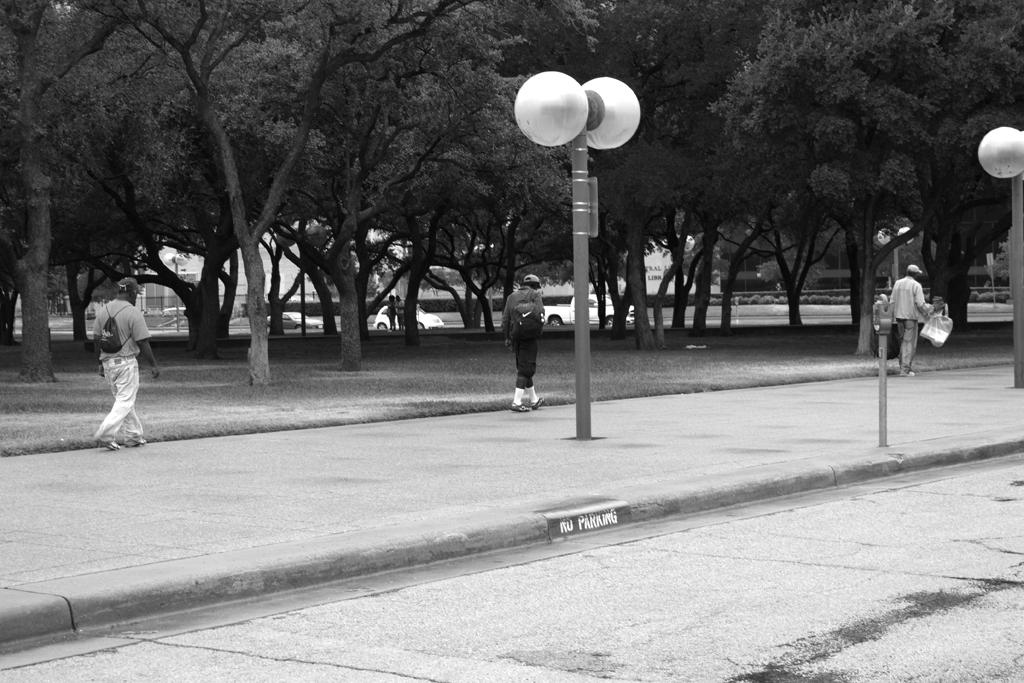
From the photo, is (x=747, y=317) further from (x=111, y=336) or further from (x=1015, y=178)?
(x=111, y=336)

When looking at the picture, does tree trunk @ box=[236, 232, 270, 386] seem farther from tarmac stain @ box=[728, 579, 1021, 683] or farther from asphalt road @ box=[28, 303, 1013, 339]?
asphalt road @ box=[28, 303, 1013, 339]

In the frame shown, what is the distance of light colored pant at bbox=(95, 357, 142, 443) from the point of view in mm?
14203

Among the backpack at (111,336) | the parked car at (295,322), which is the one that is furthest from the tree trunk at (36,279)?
the parked car at (295,322)

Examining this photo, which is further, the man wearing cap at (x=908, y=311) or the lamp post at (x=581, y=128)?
the man wearing cap at (x=908, y=311)

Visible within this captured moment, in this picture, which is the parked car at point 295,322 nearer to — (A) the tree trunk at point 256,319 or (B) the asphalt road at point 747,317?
(B) the asphalt road at point 747,317

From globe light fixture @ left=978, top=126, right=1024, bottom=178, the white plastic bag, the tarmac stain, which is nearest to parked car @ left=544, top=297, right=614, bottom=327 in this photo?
the white plastic bag

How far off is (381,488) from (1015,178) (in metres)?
13.8

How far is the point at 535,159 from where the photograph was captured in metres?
32.2

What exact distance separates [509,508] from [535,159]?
23.0 metres

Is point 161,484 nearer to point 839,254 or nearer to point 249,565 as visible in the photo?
point 249,565

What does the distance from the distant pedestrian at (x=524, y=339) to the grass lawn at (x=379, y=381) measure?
0.65 meters

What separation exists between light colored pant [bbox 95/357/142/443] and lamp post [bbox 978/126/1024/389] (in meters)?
12.5

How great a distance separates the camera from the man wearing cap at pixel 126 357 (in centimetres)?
1438

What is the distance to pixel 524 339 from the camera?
61.1 ft
